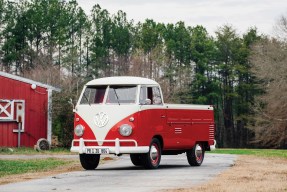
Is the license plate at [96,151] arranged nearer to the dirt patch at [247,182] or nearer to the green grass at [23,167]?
the green grass at [23,167]

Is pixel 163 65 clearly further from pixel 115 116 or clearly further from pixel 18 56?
pixel 115 116

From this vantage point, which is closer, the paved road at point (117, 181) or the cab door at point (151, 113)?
the paved road at point (117, 181)

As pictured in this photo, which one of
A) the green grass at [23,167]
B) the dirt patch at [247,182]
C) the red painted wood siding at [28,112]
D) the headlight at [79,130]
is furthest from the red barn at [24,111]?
the dirt patch at [247,182]

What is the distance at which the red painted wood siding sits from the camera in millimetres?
41750

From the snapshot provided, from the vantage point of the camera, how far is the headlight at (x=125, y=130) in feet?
69.2

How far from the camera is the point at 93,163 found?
22.4 meters

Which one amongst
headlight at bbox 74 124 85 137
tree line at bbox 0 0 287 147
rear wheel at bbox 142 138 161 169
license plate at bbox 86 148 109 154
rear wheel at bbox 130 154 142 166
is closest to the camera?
license plate at bbox 86 148 109 154

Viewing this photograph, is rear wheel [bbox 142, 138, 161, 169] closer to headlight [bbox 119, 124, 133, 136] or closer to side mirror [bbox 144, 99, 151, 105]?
headlight [bbox 119, 124, 133, 136]

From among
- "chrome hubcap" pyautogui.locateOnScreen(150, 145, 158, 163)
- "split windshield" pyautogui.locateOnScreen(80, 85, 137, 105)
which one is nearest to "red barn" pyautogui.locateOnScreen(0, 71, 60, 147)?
"split windshield" pyautogui.locateOnScreen(80, 85, 137, 105)

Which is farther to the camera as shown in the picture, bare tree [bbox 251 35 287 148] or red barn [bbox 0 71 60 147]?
bare tree [bbox 251 35 287 148]

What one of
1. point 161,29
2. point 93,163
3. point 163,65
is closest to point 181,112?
point 93,163

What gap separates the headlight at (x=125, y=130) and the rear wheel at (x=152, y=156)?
2.73 ft

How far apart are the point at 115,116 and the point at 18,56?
65389 millimetres

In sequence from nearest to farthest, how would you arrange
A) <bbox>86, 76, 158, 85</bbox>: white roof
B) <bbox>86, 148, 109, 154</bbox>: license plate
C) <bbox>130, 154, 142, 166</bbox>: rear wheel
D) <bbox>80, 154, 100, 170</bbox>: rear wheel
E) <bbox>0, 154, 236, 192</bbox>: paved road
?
<bbox>0, 154, 236, 192</bbox>: paved road → <bbox>86, 148, 109, 154</bbox>: license plate → <bbox>86, 76, 158, 85</bbox>: white roof → <bbox>80, 154, 100, 170</bbox>: rear wheel → <bbox>130, 154, 142, 166</bbox>: rear wheel
